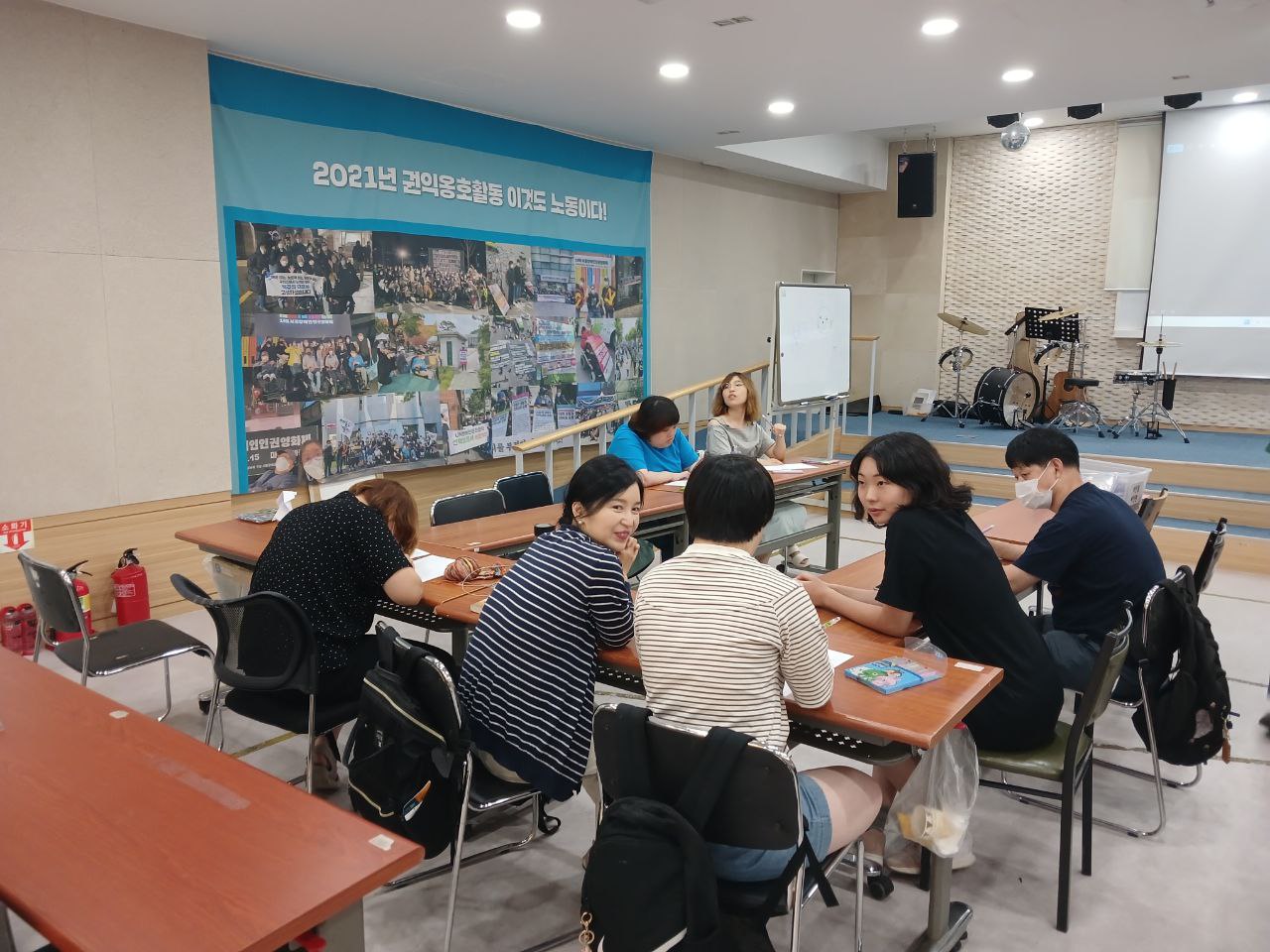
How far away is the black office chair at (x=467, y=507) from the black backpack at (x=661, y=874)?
239cm

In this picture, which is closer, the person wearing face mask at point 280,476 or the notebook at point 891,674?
the notebook at point 891,674

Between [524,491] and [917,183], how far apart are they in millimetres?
7280

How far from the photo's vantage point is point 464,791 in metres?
1.98

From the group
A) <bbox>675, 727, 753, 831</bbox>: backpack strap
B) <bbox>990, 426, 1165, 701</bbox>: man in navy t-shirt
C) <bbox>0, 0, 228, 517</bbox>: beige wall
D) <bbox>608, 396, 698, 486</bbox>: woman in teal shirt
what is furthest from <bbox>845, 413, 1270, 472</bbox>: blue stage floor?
<bbox>675, 727, 753, 831</bbox>: backpack strap

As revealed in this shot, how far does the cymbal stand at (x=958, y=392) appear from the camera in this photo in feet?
31.8

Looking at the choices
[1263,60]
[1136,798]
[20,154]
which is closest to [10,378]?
[20,154]

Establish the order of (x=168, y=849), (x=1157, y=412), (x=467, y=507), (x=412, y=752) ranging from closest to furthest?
(x=168, y=849) < (x=412, y=752) < (x=467, y=507) < (x=1157, y=412)

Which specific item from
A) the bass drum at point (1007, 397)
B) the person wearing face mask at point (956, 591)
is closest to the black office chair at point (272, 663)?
the person wearing face mask at point (956, 591)

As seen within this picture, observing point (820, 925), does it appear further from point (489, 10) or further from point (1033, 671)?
point (489, 10)

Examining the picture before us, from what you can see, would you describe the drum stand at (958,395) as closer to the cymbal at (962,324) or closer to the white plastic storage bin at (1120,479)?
the cymbal at (962,324)

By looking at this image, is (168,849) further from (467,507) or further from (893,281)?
(893,281)

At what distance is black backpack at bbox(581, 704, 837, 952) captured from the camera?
1462mm

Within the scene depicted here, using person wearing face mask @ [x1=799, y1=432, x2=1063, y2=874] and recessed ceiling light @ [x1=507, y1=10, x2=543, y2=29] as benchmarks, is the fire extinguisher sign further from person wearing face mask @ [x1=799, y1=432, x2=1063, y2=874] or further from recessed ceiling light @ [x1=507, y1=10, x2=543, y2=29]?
person wearing face mask @ [x1=799, y1=432, x2=1063, y2=874]

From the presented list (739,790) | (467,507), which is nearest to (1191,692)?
(739,790)
